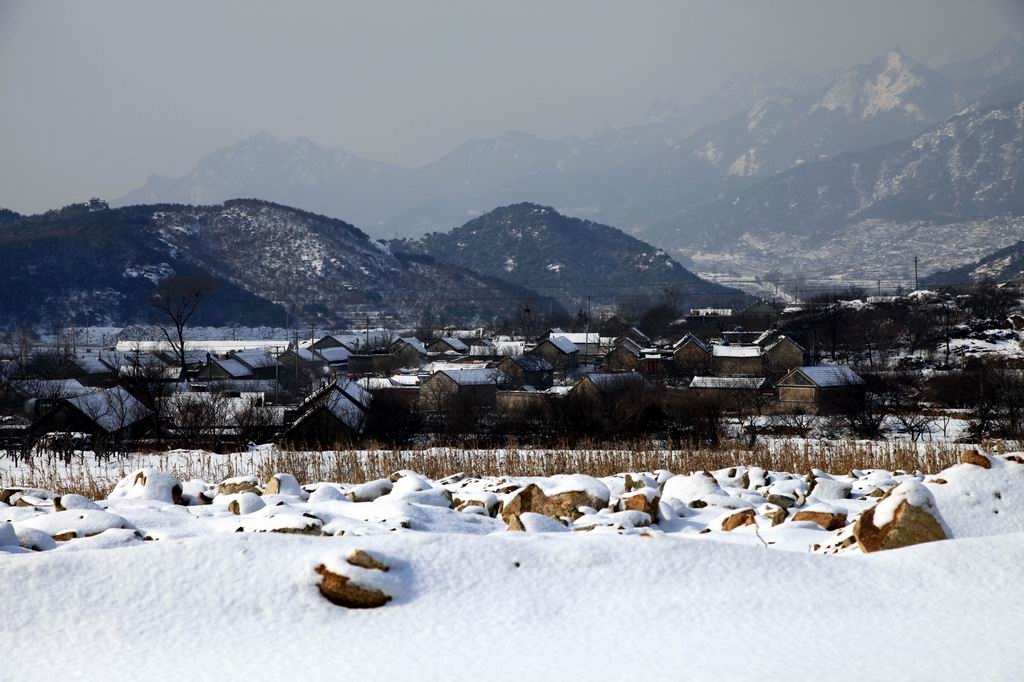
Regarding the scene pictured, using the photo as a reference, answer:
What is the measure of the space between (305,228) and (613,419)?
418 ft

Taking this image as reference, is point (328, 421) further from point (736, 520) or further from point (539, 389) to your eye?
point (539, 389)

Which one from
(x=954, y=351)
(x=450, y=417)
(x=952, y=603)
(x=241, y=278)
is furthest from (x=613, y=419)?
(x=241, y=278)

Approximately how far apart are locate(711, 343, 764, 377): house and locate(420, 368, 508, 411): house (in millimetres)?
15391

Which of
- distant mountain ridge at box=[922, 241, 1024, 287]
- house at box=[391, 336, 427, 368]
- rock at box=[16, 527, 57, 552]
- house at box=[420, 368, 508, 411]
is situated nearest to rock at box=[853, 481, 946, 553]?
rock at box=[16, 527, 57, 552]

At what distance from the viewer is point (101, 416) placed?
3089 cm

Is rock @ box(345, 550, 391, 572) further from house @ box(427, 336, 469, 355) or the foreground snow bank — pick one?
house @ box(427, 336, 469, 355)

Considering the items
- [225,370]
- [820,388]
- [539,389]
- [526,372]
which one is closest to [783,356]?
[820,388]

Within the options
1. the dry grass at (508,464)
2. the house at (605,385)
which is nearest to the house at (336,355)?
the house at (605,385)

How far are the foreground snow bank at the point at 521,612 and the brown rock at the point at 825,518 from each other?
3298 mm

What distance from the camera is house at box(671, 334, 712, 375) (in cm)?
6269

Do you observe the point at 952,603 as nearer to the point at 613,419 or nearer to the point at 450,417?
the point at 613,419

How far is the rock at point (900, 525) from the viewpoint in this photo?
7.54 metres

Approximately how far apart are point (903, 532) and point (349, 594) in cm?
413

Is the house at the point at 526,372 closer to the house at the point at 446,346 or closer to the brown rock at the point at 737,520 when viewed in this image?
the house at the point at 446,346
